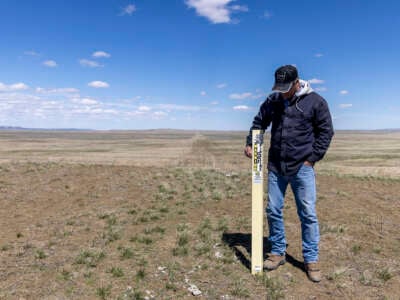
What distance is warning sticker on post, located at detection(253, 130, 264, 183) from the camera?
4234 mm

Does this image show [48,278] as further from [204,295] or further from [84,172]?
[84,172]

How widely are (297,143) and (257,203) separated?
962 mm

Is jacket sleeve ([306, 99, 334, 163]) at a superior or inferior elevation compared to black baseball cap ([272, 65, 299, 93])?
inferior

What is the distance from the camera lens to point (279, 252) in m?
4.53

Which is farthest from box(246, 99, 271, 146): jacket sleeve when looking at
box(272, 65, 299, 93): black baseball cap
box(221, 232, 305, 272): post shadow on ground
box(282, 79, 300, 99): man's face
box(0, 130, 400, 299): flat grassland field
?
box(0, 130, 400, 299): flat grassland field

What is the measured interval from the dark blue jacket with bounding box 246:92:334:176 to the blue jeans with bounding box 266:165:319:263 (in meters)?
0.14

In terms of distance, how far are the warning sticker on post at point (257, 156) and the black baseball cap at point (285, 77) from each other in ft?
2.37

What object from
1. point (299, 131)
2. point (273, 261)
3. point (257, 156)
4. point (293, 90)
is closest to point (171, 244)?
point (273, 261)

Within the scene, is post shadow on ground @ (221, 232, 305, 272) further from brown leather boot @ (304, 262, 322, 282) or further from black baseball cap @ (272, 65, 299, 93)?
black baseball cap @ (272, 65, 299, 93)

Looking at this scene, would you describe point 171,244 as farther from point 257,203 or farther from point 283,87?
point 283,87

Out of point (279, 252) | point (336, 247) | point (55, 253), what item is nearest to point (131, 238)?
point (55, 253)

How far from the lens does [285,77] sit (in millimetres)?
3818

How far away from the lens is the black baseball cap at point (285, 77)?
3818 millimetres

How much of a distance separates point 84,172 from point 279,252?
9652 millimetres
